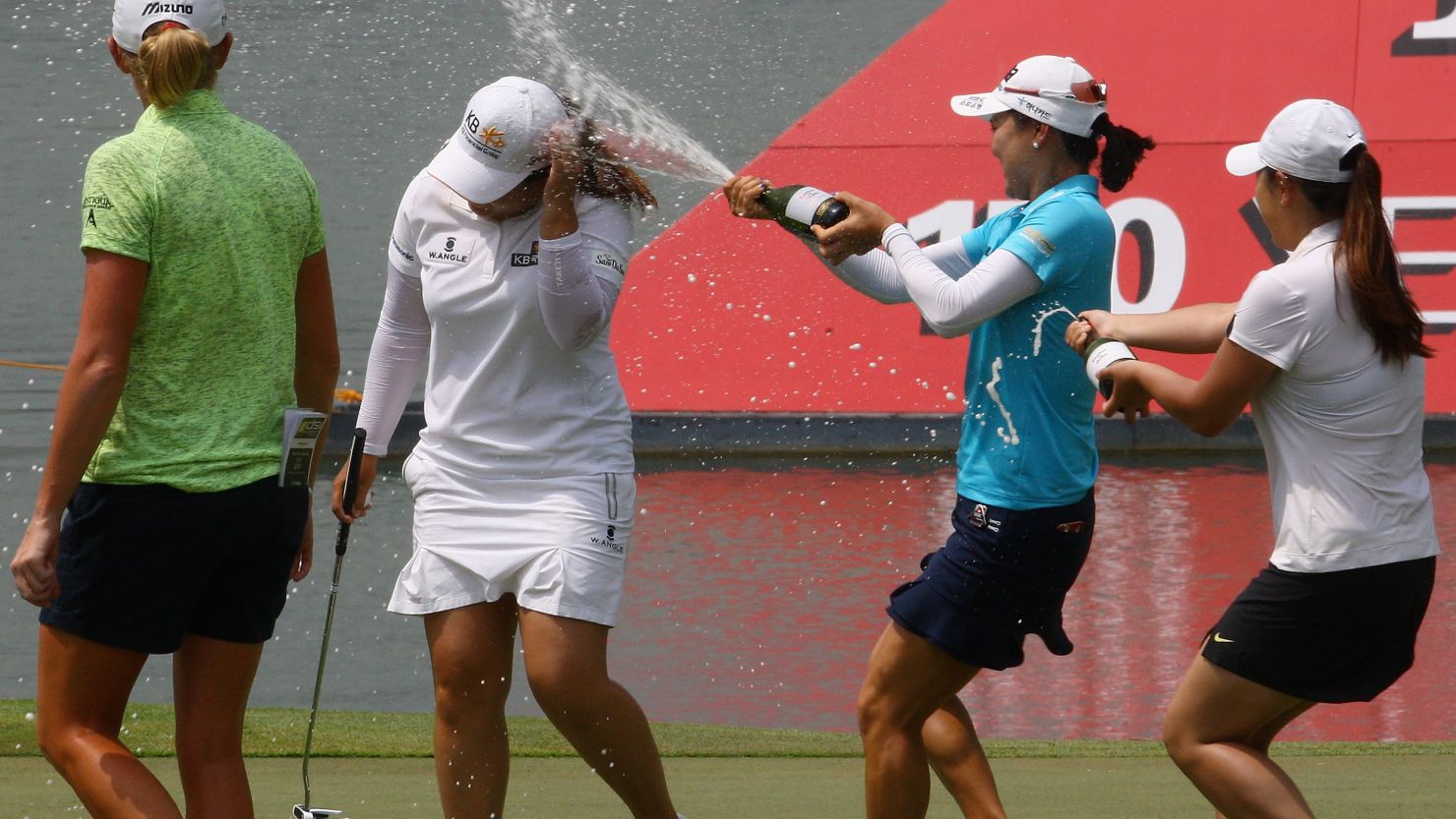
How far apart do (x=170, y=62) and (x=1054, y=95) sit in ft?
4.89

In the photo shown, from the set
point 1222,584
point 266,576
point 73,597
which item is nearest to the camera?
point 73,597

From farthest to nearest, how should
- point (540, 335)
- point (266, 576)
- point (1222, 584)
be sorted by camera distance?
point (1222, 584) → point (540, 335) → point (266, 576)

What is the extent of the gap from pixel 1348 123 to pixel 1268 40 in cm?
1234

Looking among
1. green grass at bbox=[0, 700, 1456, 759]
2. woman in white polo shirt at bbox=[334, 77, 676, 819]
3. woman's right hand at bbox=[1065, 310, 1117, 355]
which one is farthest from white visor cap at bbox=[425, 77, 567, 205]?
green grass at bbox=[0, 700, 1456, 759]

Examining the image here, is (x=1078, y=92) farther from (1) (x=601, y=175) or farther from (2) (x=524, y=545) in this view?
(2) (x=524, y=545)

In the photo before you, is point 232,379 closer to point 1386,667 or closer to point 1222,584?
point 1386,667

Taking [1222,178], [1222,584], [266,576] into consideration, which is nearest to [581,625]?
[266,576]

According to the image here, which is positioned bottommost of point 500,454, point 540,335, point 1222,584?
point 1222,584

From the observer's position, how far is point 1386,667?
302 centimetres

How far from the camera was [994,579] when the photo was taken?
10.8ft

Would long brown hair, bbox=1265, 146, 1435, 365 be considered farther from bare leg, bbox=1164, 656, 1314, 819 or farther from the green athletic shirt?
the green athletic shirt

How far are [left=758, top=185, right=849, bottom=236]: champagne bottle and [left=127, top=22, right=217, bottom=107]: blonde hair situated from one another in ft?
3.39

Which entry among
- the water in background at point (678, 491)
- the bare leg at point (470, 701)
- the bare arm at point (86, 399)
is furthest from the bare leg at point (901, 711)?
the water in background at point (678, 491)

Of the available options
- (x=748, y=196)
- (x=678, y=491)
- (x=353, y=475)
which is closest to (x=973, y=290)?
(x=748, y=196)
